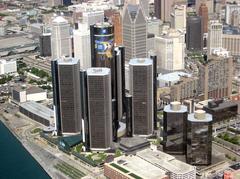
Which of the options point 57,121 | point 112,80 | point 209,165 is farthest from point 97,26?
point 209,165

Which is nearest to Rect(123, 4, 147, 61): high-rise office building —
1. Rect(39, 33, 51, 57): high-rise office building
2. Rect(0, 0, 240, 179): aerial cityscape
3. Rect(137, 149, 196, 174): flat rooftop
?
Rect(0, 0, 240, 179): aerial cityscape

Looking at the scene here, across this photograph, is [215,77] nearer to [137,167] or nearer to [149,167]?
[149,167]

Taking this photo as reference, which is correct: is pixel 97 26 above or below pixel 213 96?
above

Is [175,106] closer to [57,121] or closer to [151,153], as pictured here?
[151,153]

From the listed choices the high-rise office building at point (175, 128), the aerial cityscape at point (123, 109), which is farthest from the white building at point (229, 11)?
the high-rise office building at point (175, 128)

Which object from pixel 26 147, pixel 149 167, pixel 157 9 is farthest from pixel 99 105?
pixel 157 9
